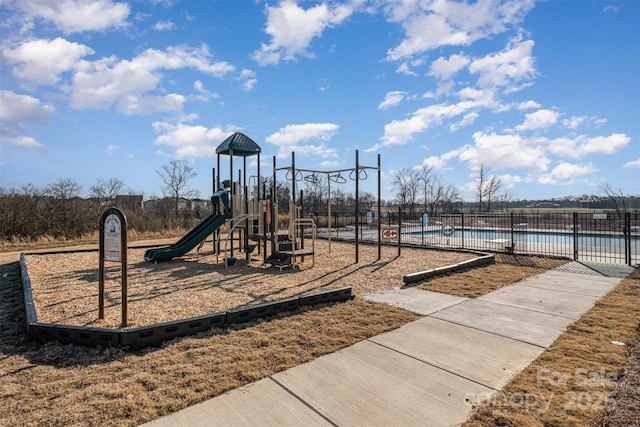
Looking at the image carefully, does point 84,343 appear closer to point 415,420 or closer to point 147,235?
point 415,420

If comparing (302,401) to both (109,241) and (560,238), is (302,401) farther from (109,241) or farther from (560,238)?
(560,238)

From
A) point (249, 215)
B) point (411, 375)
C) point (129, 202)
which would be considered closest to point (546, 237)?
point (249, 215)

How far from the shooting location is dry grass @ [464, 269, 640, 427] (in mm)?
2305

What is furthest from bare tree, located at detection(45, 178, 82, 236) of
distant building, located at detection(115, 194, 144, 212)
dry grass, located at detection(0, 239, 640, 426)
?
dry grass, located at detection(0, 239, 640, 426)

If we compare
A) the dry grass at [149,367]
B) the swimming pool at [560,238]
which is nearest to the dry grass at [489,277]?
the dry grass at [149,367]

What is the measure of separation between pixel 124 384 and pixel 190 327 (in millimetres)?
1132

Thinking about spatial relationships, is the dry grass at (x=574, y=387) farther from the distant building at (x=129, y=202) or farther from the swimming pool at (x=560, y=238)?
the distant building at (x=129, y=202)

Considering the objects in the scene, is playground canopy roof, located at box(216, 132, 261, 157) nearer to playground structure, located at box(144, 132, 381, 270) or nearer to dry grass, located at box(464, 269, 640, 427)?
playground structure, located at box(144, 132, 381, 270)

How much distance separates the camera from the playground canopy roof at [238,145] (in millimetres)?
9883

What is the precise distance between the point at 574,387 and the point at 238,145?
9101 millimetres

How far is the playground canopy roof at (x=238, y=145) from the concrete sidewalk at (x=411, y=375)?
696cm

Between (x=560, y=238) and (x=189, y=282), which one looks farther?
(x=560, y=238)

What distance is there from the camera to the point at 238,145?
32.4 feet

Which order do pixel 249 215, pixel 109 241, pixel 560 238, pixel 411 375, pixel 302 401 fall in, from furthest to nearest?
pixel 560 238 → pixel 249 215 → pixel 109 241 → pixel 411 375 → pixel 302 401
